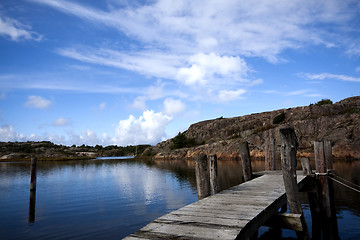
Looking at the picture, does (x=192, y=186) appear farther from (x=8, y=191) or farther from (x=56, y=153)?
(x=56, y=153)

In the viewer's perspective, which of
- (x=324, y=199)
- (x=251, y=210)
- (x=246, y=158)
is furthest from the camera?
(x=246, y=158)

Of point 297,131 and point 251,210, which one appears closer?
point 251,210

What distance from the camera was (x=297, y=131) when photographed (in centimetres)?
4200

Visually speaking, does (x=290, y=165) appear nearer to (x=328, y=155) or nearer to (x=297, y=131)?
(x=328, y=155)

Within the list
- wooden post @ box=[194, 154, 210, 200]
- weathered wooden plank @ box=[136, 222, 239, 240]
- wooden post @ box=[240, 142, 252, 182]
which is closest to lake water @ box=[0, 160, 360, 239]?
wooden post @ box=[240, 142, 252, 182]

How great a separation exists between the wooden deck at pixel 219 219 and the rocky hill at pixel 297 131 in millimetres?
17528

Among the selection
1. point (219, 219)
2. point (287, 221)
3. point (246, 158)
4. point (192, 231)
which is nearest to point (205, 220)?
point (219, 219)

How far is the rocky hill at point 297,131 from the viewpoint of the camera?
3584 cm

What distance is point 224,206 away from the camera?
6.71 meters

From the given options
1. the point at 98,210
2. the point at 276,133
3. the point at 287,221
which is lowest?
the point at 98,210

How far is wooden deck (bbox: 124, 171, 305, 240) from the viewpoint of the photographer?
467 cm

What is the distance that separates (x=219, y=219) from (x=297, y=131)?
41.0m

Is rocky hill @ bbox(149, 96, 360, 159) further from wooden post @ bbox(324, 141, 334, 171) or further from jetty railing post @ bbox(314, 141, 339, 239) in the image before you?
jetty railing post @ bbox(314, 141, 339, 239)

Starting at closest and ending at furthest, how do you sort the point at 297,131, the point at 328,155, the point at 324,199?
1. the point at 324,199
2. the point at 328,155
3. the point at 297,131
